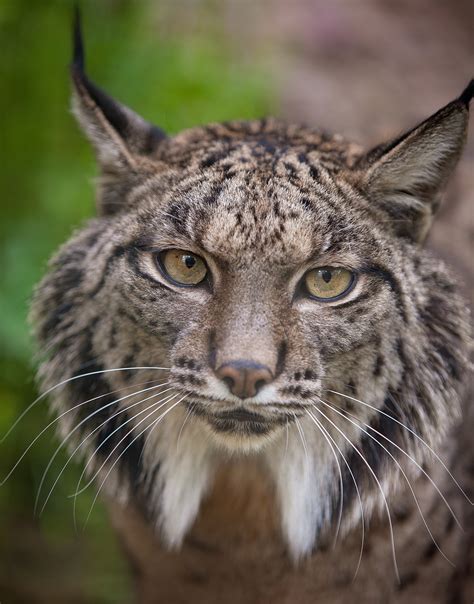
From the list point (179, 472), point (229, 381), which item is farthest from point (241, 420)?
point (179, 472)

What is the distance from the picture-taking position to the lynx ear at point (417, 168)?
3.46m

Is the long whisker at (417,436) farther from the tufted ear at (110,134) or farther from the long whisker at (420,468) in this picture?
the tufted ear at (110,134)

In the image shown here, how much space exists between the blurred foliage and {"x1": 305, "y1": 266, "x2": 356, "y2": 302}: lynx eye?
2.72 metres

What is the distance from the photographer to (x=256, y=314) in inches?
130

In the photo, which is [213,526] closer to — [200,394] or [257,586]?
[257,586]

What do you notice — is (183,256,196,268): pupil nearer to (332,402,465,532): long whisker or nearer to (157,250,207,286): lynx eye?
(157,250,207,286): lynx eye

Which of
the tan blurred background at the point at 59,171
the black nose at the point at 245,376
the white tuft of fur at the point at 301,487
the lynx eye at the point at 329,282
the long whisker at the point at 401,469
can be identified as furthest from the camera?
the tan blurred background at the point at 59,171

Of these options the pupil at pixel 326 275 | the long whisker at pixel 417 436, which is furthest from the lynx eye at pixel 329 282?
the long whisker at pixel 417 436

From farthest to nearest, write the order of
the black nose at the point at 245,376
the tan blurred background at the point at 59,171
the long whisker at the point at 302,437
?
the tan blurred background at the point at 59,171 → the long whisker at the point at 302,437 → the black nose at the point at 245,376

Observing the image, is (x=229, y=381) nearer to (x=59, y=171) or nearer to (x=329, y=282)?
(x=329, y=282)

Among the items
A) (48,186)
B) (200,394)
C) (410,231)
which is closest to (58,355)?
(200,394)

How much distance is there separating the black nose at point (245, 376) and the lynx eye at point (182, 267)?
0.44 m

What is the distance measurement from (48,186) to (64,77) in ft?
2.42

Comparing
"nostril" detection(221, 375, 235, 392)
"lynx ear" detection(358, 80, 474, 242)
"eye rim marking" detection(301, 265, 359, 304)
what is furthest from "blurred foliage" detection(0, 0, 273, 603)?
"nostril" detection(221, 375, 235, 392)
